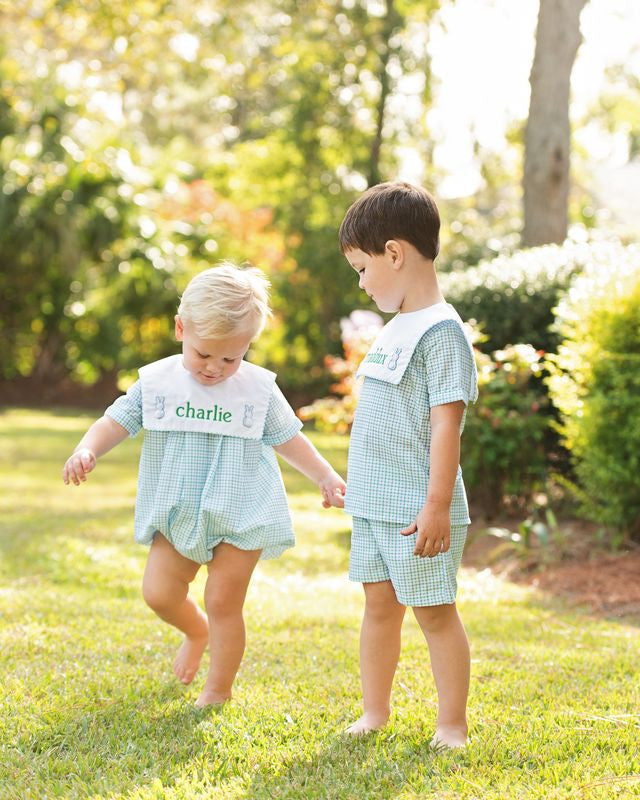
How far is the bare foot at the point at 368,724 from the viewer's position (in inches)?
121

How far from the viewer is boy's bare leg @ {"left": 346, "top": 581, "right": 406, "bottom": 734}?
308 cm

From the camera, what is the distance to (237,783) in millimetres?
2678

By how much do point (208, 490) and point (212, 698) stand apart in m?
0.69

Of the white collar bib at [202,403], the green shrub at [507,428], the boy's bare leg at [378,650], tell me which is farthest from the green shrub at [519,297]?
the boy's bare leg at [378,650]

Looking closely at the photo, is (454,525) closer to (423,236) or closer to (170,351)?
(423,236)

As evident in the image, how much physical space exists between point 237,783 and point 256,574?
3.43 meters

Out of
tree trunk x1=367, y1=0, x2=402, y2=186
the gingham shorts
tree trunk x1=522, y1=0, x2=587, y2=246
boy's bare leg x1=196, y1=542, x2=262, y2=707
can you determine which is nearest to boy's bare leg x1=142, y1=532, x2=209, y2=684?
boy's bare leg x1=196, y1=542, x2=262, y2=707

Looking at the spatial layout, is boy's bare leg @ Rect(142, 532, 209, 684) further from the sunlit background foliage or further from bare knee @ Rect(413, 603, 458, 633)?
the sunlit background foliage

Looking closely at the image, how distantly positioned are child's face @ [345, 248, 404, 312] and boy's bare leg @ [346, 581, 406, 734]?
85 centimetres

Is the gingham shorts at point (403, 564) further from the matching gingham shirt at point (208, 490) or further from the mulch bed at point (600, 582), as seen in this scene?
the mulch bed at point (600, 582)

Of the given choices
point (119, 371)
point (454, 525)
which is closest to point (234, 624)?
point (454, 525)

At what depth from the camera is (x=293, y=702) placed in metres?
3.41

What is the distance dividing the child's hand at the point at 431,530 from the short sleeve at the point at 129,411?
1057 millimetres

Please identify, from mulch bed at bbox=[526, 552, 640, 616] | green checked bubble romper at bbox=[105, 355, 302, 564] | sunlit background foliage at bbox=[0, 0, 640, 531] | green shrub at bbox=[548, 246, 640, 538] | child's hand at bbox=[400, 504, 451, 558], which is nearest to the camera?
child's hand at bbox=[400, 504, 451, 558]
